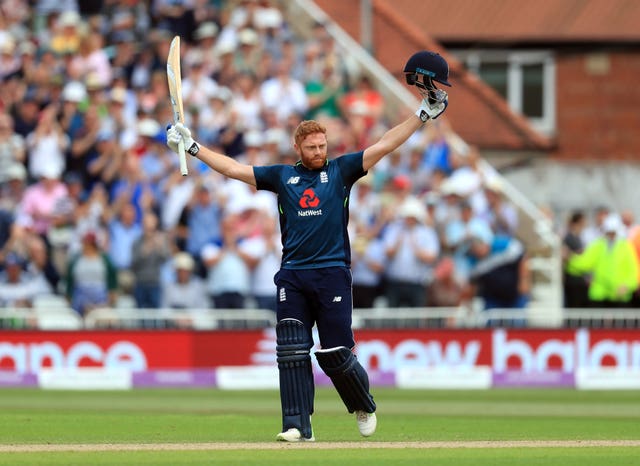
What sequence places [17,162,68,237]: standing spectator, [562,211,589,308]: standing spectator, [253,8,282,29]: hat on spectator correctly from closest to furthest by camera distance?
[17,162,68,237]: standing spectator, [562,211,589,308]: standing spectator, [253,8,282,29]: hat on spectator

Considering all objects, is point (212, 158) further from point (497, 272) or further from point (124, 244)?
point (497, 272)

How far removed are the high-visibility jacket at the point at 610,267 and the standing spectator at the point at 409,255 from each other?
5.84ft

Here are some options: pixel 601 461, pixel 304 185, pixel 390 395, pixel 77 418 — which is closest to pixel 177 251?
pixel 390 395

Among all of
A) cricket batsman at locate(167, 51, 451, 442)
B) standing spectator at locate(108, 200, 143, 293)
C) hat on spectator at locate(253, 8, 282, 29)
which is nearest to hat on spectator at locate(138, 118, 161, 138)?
standing spectator at locate(108, 200, 143, 293)

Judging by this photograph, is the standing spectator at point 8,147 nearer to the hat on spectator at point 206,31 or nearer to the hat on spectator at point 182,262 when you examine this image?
the hat on spectator at point 182,262

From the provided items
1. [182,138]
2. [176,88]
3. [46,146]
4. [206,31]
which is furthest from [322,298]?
[206,31]

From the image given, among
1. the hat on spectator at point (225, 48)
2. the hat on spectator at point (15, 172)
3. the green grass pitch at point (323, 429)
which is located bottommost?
the green grass pitch at point (323, 429)

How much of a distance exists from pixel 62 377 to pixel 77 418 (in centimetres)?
517

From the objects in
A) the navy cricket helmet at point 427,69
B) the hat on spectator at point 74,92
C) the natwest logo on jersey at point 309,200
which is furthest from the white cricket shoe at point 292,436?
the hat on spectator at point 74,92

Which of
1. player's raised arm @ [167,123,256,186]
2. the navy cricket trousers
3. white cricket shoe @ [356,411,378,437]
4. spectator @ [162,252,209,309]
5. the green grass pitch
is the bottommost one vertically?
the green grass pitch

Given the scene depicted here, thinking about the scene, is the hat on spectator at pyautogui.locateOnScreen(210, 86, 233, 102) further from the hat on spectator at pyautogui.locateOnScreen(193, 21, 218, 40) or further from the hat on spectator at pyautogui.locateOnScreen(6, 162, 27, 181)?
the hat on spectator at pyautogui.locateOnScreen(6, 162, 27, 181)

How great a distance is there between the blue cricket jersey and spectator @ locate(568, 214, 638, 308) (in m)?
9.22

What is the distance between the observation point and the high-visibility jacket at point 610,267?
18203 mm

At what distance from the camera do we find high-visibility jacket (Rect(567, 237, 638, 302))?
18203 mm
